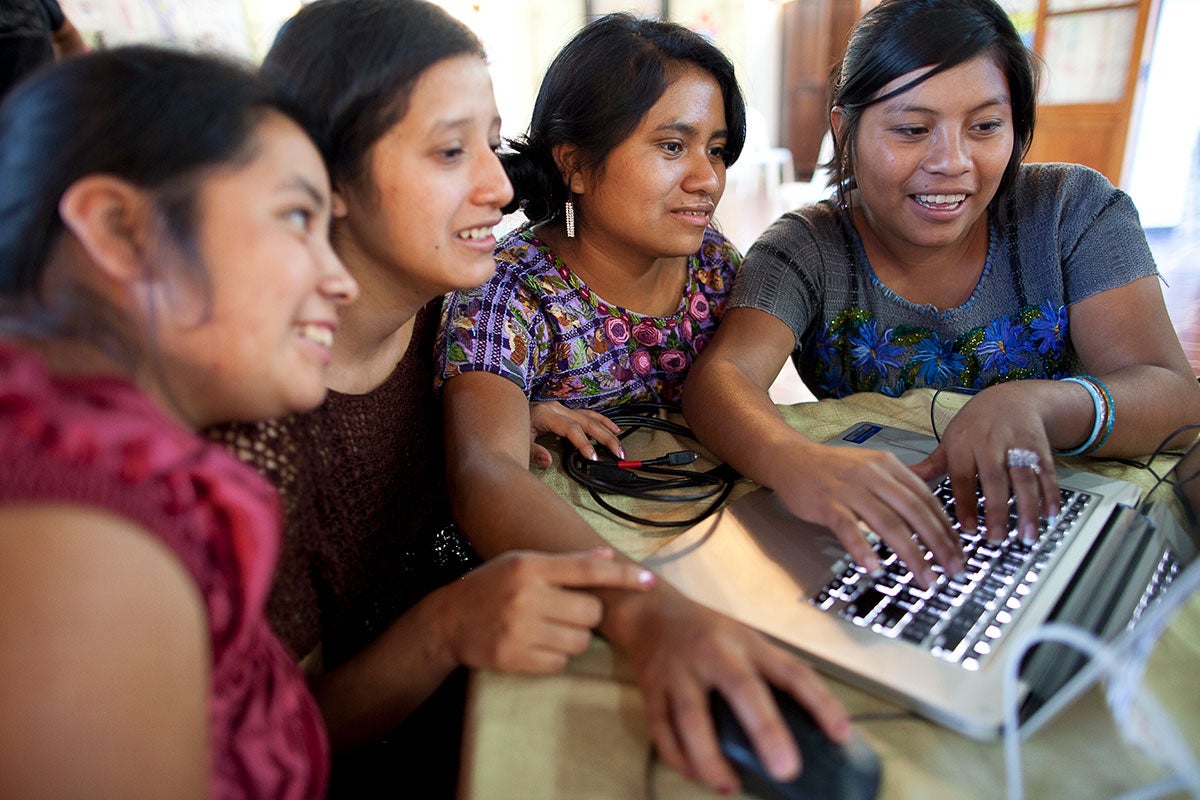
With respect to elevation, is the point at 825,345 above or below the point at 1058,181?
below

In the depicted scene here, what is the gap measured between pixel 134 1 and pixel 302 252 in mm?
2096

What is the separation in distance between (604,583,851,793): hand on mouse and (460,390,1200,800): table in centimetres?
2

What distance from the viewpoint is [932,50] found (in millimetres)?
1013

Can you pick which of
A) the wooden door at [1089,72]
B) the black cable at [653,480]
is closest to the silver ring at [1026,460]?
the black cable at [653,480]

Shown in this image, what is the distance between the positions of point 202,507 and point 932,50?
1.02 metres

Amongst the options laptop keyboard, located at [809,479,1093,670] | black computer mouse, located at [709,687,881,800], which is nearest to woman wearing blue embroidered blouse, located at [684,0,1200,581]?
laptop keyboard, located at [809,479,1093,670]

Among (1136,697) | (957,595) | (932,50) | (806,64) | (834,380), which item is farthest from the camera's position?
(806,64)

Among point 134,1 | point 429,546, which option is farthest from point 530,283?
point 134,1

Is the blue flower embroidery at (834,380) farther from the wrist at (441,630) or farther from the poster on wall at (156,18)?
the poster on wall at (156,18)

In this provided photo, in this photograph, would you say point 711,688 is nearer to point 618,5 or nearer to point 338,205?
point 338,205

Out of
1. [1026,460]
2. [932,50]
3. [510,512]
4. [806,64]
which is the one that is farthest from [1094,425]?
[806,64]

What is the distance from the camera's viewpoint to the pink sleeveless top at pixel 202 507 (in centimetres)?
40

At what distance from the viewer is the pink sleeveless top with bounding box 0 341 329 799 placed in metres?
0.40

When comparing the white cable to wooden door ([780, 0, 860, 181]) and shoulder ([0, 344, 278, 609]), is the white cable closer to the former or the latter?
shoulder ([0, 344, 278, 609])
